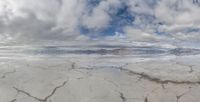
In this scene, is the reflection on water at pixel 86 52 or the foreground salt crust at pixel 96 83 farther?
the reflection on water at pixel 86 52

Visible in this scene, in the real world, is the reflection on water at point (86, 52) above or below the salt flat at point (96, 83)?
above

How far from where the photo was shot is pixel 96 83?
3.14 metres

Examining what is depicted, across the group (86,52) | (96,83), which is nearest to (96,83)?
(96,83)

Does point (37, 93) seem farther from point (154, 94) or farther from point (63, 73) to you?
point (154, 94)

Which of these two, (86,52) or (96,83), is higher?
(86,52)

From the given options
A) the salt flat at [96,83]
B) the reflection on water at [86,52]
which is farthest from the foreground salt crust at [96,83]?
the reflection on water at [86,52]

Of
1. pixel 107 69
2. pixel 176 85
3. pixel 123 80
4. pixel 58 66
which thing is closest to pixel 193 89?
pixel 176 85

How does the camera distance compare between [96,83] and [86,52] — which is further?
[86,52]

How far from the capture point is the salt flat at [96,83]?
9.16ft

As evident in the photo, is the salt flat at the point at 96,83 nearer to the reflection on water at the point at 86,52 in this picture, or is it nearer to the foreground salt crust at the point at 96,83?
the foreground salt crust at the point at 96,83

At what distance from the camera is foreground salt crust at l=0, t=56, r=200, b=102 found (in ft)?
9.16

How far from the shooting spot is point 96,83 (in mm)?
3139

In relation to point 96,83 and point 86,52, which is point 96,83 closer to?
point 96,83

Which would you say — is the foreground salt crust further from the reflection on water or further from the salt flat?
the reflection on water
